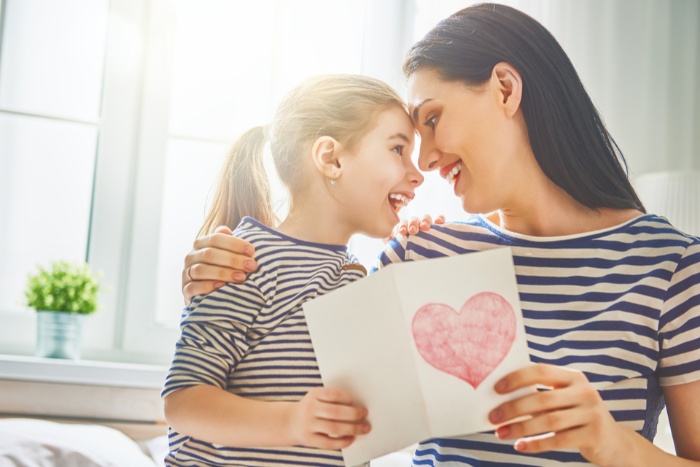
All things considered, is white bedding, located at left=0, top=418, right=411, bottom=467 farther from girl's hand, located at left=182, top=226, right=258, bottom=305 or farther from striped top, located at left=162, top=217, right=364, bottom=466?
girl's hand, located at left=182, top=226, right=258, bottom=305

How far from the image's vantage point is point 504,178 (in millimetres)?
1230

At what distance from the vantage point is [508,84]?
47.6 inches

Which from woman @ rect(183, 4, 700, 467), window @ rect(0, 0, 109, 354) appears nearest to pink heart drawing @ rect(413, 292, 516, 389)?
woman @ rect(183, 4, 700, 467)

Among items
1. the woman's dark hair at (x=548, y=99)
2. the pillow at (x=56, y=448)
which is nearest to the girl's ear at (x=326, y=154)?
the woman's dark hair at (x=548, y=99)

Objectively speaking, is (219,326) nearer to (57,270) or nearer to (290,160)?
(290,160)

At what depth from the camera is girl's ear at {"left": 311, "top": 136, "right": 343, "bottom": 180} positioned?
4.13 ft

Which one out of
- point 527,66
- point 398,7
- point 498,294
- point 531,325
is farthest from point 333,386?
point 398,7

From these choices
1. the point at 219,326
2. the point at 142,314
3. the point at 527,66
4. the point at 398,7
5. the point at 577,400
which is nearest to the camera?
the point at 577,400

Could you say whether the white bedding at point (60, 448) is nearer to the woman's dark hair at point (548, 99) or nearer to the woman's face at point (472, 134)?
the woman's face at point (472, 134)

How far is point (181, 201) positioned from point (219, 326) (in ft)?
4.54

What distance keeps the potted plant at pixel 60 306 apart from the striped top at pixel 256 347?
3.48 ft

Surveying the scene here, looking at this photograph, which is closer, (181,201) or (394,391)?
(394,391)

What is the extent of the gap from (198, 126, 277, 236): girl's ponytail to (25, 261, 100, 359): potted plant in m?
0.87

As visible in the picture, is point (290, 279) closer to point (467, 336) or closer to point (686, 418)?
point (467, 336)
